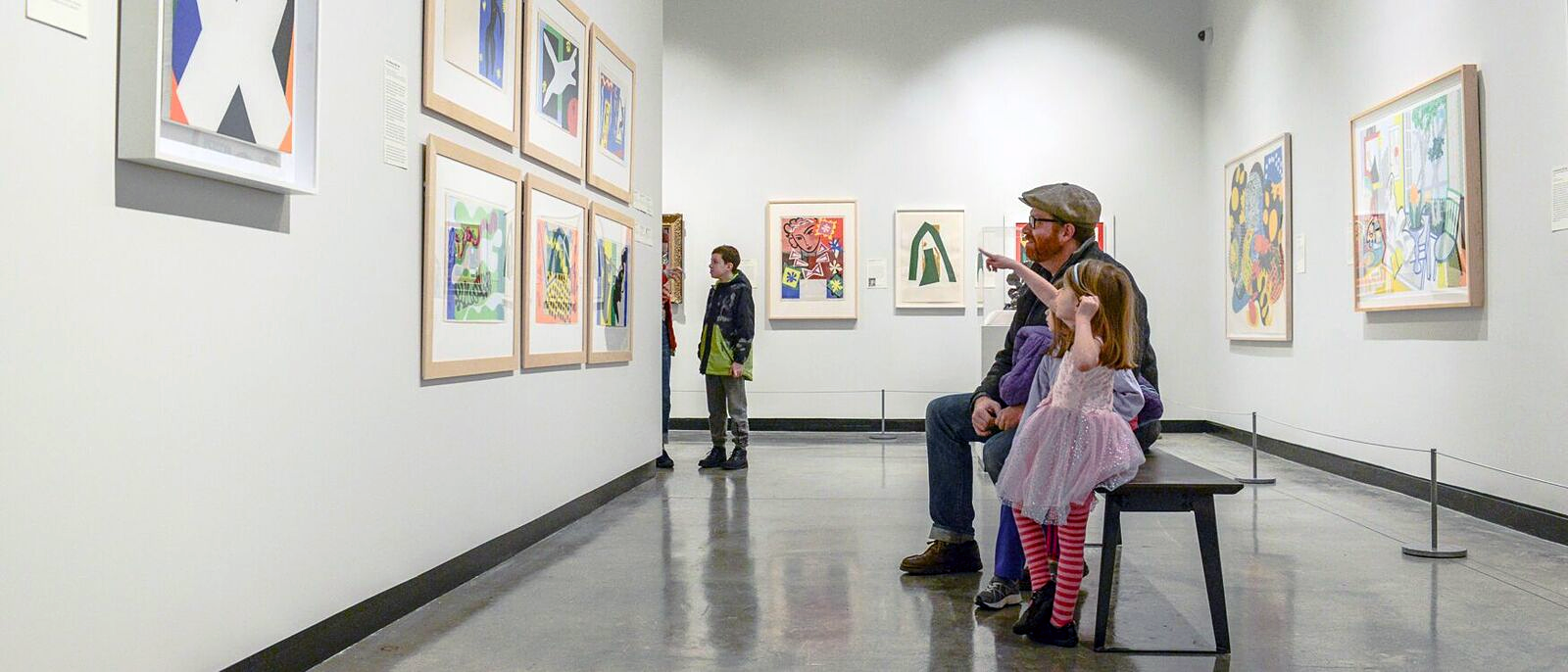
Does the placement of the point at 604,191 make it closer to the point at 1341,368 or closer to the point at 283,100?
the point at 283,100

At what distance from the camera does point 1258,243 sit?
393 inches

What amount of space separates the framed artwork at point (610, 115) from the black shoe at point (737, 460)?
2.39 metres

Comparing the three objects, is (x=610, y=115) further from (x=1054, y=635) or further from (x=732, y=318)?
(x=1054, y=635)

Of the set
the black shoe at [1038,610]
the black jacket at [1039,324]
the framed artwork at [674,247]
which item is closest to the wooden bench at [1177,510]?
the black shoe at [1038,610]

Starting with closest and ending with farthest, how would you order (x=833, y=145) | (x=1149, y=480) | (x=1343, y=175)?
(x=1149, y=480)
(x=1343, y=175)
(x=833, y=145)

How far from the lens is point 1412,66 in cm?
702

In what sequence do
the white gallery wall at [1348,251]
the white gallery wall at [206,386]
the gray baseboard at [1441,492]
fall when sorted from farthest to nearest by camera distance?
the white gallery wall at [1348,251] → the gray baseboard at [1441,492] → the white gallery wall at [206,386]

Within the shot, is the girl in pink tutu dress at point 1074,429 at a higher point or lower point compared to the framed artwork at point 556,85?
lower

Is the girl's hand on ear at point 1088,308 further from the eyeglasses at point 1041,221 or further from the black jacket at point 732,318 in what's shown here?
the black jacket at point 732,318

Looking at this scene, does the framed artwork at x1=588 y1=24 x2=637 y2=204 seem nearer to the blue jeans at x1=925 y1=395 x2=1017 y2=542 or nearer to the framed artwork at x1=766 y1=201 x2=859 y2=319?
the blue jeans at x1=925 y1=395 x2=1017 y2=542

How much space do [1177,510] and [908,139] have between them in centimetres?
894

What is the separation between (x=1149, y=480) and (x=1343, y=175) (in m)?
5.88

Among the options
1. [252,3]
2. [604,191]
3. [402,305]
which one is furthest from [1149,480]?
[604,191]

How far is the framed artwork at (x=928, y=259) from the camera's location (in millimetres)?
11711
